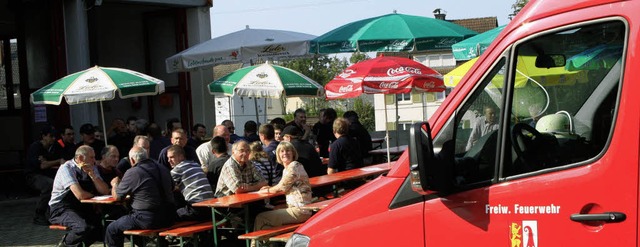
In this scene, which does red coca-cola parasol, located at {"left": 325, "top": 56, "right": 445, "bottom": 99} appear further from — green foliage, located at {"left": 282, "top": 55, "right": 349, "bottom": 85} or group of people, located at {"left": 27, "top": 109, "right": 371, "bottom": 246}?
green foliage, located at {"left": 282, "top": 55, "right": 349, "bottom": 85}

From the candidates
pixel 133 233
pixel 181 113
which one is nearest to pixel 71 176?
pixel 133 233

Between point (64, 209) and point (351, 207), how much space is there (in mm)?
6487

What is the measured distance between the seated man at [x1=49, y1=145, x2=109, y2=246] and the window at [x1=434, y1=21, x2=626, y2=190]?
6.73 m

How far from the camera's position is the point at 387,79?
13148mm

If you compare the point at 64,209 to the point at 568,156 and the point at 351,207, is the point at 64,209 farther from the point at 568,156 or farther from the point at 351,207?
the point at 568,156

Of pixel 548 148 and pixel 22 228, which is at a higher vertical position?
pixel 548 148

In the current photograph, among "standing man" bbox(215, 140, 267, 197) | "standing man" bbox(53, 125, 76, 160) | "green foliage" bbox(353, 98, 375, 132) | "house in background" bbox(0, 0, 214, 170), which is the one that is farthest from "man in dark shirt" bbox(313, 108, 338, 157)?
"green foliage" bbox(353, 98, 375, 132)

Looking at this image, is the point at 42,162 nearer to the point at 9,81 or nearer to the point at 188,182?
the point at 188,182

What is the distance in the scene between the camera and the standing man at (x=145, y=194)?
31.7ft

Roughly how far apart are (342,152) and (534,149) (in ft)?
27.2

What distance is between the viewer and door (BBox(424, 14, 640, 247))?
3.96m

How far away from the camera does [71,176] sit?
10.4 metres

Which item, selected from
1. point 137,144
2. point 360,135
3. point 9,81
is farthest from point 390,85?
point 9,81

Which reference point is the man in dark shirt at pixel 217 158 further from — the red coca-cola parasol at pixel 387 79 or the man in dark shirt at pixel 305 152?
the red coca-cola parasol at pixel 387 79
